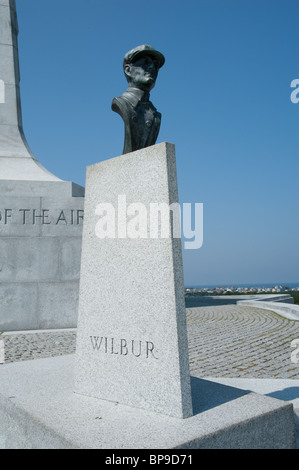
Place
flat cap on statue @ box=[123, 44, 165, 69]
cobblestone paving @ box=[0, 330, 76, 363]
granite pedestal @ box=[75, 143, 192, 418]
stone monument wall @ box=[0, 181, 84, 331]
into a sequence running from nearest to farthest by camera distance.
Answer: granite pedestal @ box=[75, 143, 192, 418] < flat cap on statue @ box=[123, 44, 165, 69] < cobblestone paving @ box=[0, 330, 76, 363] < stone monument wall @ box=[0, 181, 84, 331]

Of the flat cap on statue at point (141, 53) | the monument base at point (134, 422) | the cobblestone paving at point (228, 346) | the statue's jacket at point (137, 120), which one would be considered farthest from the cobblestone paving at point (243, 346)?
the flat cap on statue at point (141, 53)

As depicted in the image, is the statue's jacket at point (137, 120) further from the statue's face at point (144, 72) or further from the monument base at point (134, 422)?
the monument base at point (134, 422)

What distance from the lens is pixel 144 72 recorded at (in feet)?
13.5

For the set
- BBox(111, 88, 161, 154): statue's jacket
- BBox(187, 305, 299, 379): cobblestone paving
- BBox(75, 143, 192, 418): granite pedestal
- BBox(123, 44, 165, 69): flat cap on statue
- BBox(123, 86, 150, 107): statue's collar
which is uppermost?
BBox(123, 44, 165, 69): flat cap on statue

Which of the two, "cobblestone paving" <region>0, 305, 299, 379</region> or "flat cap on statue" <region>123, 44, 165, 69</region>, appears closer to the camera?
"flat cap on statue" <region>123, 44, 165, 69</region>

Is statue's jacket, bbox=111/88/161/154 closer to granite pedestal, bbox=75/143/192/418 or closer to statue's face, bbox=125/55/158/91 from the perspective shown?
statue's face, bbox=125/55/158/91

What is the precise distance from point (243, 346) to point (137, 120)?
15.1 ft

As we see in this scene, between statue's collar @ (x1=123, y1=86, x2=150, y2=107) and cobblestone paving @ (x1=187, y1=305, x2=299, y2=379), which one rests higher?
statue's collar @ (x1=123, y1=86, x2=150, y2=107)

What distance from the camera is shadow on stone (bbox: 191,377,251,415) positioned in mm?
2982

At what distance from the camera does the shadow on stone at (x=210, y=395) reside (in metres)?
2.98

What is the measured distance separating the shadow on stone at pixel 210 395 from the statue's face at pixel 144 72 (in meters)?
2.84

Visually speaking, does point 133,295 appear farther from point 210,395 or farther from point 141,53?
point 141,53

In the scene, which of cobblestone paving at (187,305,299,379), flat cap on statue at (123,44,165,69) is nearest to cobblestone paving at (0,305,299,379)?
cobblestone paving at (187,305,299,379)

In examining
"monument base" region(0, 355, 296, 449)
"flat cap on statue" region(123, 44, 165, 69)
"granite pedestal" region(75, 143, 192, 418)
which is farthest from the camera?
"flat cap on statue" region(123, 44, 165, 69)
